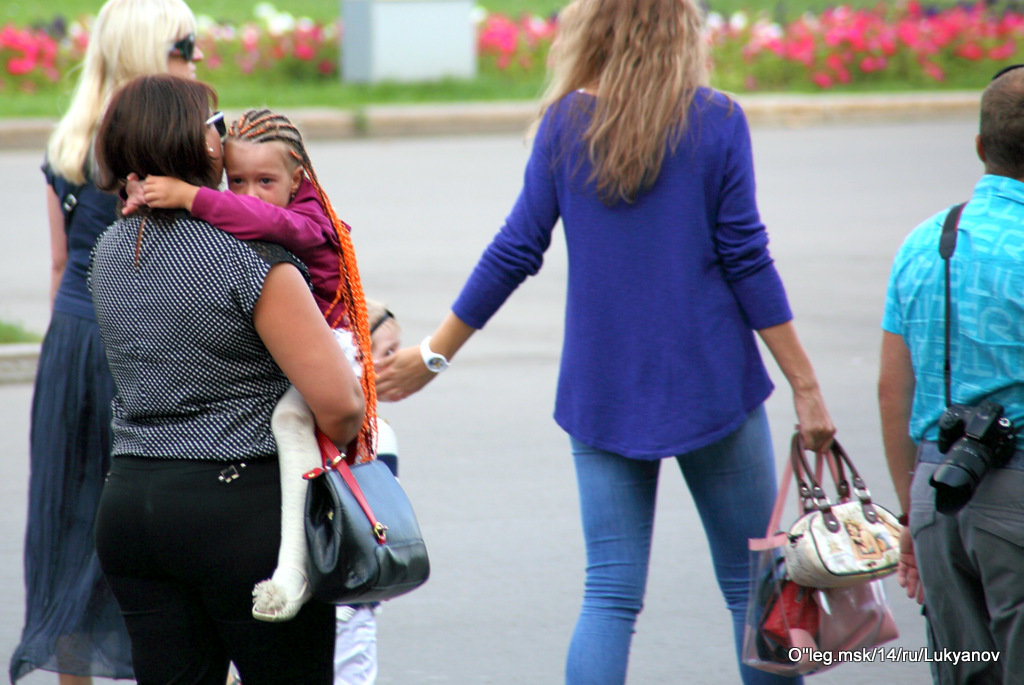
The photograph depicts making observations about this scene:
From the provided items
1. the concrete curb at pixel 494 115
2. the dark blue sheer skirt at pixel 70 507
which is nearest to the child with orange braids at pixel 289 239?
the dark blue sheer skirt at pixel 70 507

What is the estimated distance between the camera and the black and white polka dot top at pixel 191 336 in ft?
7.42

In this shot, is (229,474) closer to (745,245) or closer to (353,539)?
(353,539)

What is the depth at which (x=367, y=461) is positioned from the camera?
2.47 metres

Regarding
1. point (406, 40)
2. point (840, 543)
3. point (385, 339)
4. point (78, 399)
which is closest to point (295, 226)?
point (385, 339)

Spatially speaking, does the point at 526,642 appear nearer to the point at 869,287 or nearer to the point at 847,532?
the point at 847,532

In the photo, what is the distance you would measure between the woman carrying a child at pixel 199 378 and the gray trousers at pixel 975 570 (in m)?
1.15

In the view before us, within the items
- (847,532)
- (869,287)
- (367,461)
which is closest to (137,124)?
(367,461)

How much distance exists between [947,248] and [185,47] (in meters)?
2.08

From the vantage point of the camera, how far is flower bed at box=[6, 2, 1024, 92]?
1772 cm

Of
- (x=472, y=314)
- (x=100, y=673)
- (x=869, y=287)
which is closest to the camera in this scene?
(x=472, y=314)

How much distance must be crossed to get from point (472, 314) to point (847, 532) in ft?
3.21

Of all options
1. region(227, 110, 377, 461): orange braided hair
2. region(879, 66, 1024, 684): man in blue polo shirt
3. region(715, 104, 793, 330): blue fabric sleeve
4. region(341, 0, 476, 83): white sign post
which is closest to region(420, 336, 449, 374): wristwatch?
region(227, 110, 377, 461): orange braided hair

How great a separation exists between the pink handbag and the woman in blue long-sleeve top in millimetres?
96

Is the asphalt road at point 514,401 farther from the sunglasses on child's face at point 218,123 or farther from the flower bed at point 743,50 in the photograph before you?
the flower bed at point 743,50
